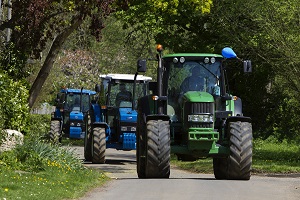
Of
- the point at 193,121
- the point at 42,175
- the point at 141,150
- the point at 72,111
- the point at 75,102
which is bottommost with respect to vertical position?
the point at 42,175

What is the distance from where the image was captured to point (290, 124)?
43.7m

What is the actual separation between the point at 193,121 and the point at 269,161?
11.8m

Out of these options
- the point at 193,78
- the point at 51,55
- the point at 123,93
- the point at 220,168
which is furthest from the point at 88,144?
the point at 193,78

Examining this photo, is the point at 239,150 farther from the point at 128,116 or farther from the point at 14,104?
the point at 14,104

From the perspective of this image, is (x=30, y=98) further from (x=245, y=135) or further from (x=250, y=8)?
(x=245, y=135)

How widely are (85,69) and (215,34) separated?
1305 inches

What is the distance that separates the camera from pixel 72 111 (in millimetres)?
45719

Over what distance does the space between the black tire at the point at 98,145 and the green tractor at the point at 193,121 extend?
21.0 ft

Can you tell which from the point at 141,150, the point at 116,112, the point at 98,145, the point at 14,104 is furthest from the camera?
the point at 116,112

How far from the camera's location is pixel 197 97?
72.6 ft

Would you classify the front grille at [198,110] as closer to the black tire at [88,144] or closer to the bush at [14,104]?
the bush at [14,104]

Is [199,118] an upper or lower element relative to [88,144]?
upper

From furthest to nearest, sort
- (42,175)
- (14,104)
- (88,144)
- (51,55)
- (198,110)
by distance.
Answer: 1. (51,55)
2. (88,144)
3. (14,104)
4. (198,110)
5. (42,175)

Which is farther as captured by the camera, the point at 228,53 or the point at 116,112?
the point at 116,112
